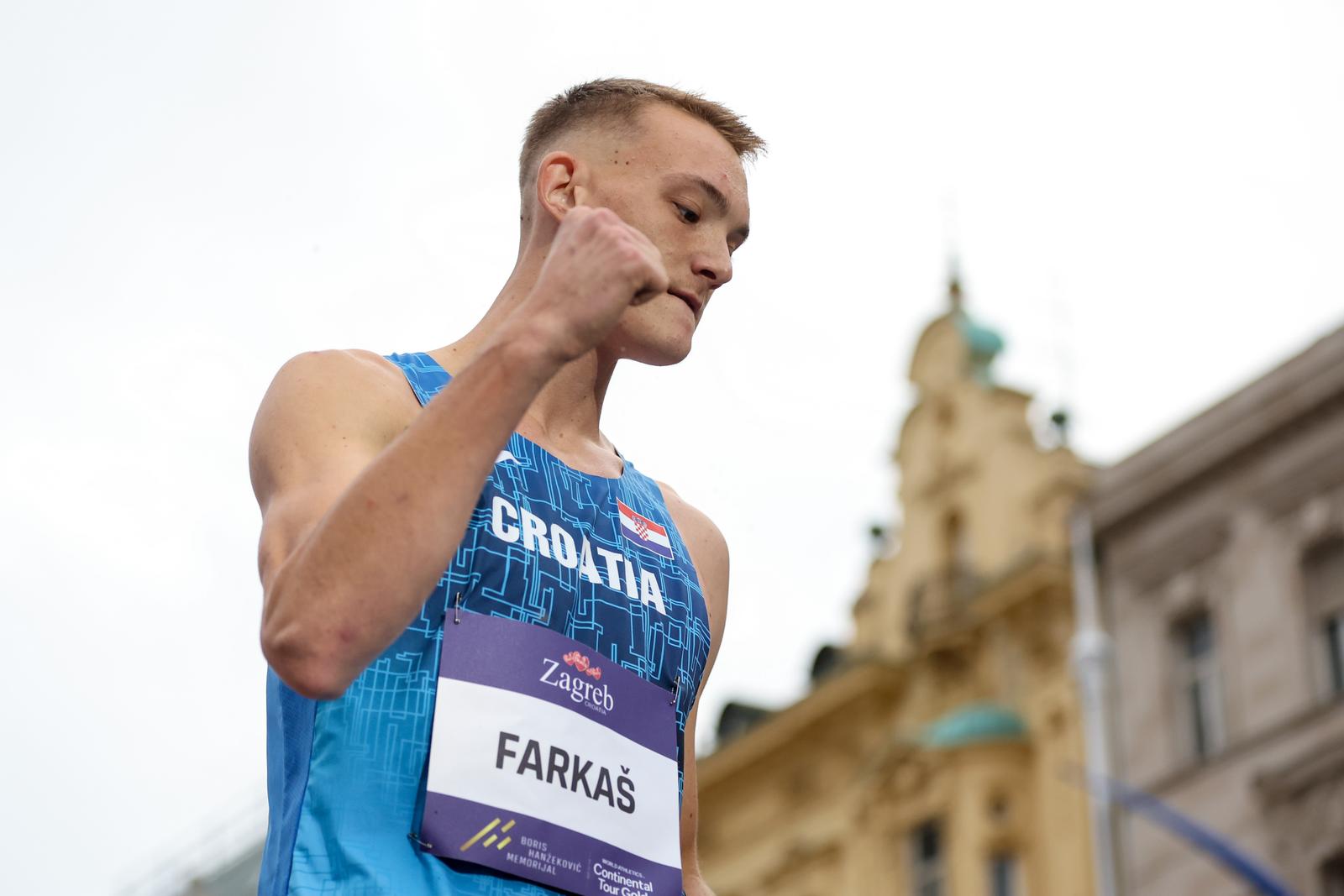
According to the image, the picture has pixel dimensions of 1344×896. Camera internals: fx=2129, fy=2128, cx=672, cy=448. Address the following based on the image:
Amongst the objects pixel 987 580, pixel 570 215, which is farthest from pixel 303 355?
pixel 987 580

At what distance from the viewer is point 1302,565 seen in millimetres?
21156

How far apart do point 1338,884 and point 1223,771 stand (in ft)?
5.62

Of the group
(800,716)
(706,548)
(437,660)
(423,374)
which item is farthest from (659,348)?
(800,716)

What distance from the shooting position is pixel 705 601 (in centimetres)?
299

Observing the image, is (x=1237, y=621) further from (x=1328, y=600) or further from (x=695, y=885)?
(x=695, y=885)

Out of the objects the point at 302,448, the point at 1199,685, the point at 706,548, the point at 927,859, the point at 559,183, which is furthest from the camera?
the point at 927,859

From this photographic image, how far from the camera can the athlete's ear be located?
115 inches

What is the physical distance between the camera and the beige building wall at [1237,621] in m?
20.4

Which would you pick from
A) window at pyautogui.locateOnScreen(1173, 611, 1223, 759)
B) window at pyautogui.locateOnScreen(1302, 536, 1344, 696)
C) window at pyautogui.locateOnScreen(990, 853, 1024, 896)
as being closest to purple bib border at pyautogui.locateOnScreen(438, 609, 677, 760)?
→ window at pyautogui.locateOnScreen(1302, 536, 1344, 696)

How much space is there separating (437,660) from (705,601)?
23.6 inches

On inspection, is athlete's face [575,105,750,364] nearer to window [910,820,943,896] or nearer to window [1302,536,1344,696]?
window [1302,536,1344,696]

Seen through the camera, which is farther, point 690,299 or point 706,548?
point 706,548

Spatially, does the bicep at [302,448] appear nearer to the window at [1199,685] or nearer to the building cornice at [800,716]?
the window at [1199,685]

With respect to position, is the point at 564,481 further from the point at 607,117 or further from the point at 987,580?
the point at 987,580
